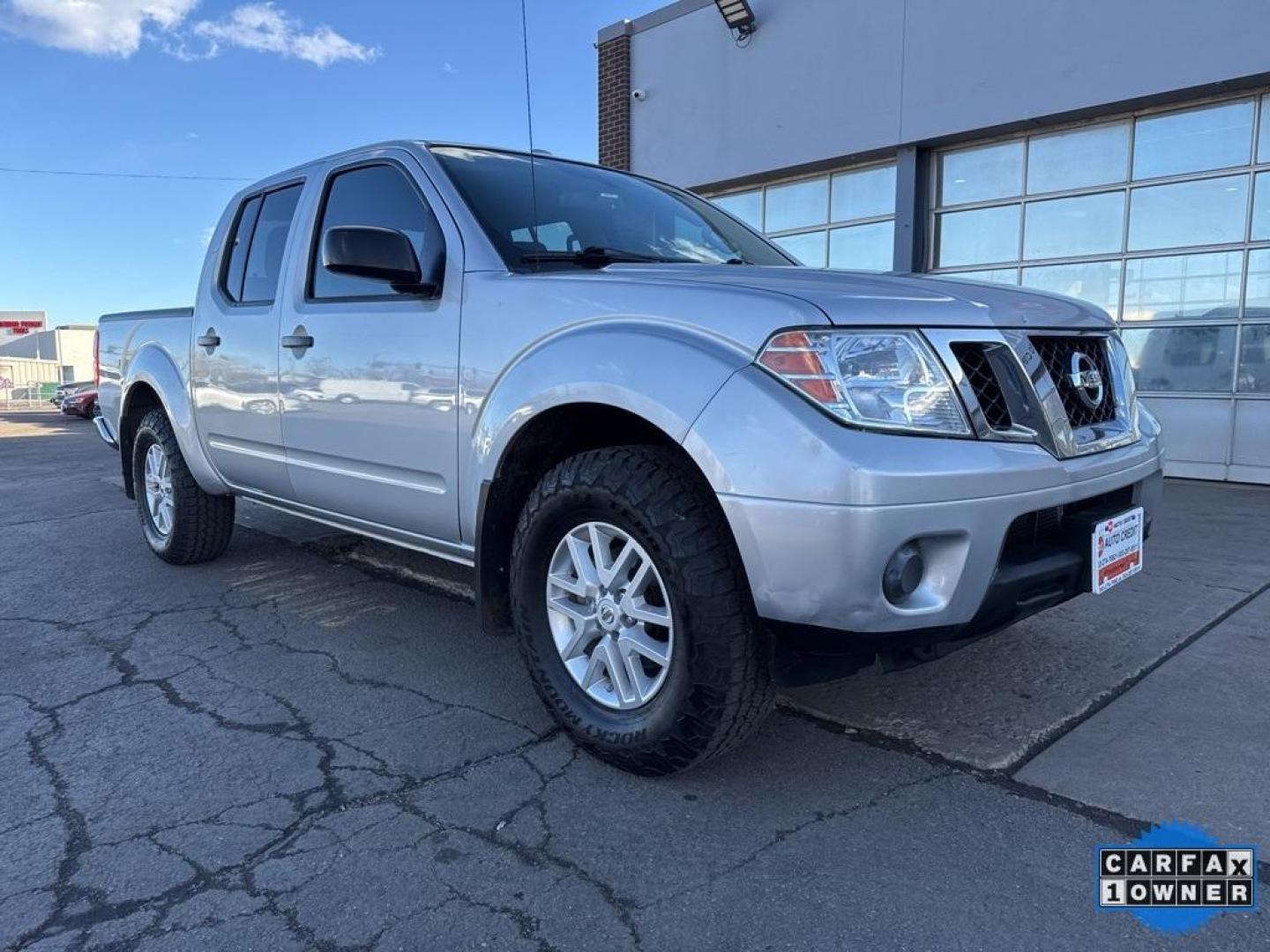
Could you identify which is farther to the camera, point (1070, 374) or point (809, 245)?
point (809, 245)

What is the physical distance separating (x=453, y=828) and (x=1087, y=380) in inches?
85.9

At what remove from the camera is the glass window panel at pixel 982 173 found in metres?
8.61

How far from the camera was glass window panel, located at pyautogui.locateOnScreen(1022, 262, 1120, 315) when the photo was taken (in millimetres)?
8195

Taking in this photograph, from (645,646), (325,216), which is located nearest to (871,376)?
(645,646)

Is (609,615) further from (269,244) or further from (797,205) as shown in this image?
(797,205)

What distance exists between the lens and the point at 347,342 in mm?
3346

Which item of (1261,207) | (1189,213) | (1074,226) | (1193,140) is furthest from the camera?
(1074,226)

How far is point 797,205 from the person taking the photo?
1031 cm

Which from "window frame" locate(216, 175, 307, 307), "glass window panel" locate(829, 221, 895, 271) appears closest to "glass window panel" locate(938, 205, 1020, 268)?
"glass window panel" locate(829, 221, 895, 271)

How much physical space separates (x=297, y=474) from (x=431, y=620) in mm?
864

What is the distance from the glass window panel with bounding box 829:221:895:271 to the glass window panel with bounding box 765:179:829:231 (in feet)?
1.08

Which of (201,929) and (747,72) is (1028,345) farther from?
(747,72)

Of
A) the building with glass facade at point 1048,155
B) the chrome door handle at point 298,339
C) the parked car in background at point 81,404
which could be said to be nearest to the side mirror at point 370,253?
the chrome door handle at point 298,339

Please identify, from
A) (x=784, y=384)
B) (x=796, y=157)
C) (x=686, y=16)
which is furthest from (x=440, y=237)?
(x=686, y=16)
